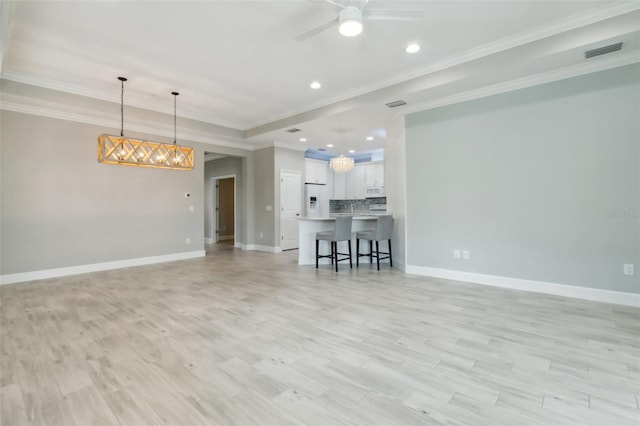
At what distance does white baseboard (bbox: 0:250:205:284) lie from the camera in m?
4.59

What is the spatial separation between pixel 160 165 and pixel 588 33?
6.10 metres

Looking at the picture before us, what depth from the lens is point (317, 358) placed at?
2227mm

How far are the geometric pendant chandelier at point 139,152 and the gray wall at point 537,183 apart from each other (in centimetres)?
422

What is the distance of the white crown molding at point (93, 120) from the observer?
453cm

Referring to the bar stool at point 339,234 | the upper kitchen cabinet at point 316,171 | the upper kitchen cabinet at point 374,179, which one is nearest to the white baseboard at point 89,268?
the bar stool at point 339,234

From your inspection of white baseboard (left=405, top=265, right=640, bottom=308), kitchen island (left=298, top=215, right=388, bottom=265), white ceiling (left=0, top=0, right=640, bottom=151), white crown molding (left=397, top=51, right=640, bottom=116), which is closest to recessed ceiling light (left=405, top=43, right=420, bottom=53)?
white ceiling (left=0, top=0, right=640, bottom=151)

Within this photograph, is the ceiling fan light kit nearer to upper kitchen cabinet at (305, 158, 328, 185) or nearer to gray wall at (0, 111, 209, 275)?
gray wall at (0, 111, 209, 275)

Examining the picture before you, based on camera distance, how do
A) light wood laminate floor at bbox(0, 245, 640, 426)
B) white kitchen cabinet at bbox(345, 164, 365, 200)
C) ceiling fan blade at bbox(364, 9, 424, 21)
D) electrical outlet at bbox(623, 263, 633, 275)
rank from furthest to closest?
white kitchen cabinet at bbox(345, 164, 365, 200) → electrical outlet at bbox(623, 263, 633, 275) → ceiling fan blade at bbox(364, 9, 424, 21) → light wood laminate floor at bbox(0, 245, 640, 426)

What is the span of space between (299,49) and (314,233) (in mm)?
3469

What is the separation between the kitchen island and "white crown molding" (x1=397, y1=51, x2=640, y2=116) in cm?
236

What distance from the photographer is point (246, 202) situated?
325 inches

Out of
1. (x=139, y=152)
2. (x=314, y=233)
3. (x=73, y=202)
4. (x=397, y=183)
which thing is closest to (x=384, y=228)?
(x=397, y=183)

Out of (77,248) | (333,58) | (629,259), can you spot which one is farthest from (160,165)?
(629,259)

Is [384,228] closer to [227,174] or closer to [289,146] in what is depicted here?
[289,146]
